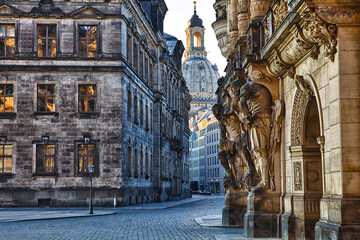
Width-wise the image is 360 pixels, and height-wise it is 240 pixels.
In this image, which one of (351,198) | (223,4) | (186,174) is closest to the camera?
(351,198)

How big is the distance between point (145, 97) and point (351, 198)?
143 ft

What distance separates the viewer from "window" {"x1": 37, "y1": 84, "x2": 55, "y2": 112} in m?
41.9

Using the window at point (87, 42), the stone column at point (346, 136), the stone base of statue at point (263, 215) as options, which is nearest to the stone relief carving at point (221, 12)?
the stone base of statue at point (263, 215)

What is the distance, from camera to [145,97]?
Answer: 174 feet

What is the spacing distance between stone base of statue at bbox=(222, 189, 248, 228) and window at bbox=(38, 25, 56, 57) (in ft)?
80.4

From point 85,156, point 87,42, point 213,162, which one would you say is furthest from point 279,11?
point 213,162

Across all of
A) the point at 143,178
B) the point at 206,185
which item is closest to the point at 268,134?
the point at 143,178

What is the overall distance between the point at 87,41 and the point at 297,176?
1218 inches

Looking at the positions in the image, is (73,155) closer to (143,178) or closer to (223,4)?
(143,178)

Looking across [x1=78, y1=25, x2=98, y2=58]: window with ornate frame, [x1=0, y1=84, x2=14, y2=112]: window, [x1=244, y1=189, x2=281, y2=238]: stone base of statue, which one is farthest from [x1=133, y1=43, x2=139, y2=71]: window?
[x1=244, y1=189, x2=281, y2=238]: stone base of statue

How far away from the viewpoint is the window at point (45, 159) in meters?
40.9

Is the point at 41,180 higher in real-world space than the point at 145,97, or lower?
lower

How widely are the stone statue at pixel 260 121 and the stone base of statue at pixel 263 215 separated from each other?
28cm

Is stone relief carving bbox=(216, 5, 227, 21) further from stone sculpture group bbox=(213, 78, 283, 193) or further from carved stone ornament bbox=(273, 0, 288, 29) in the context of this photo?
carved stone ornament bbox=(273, 0, 288, 29)
